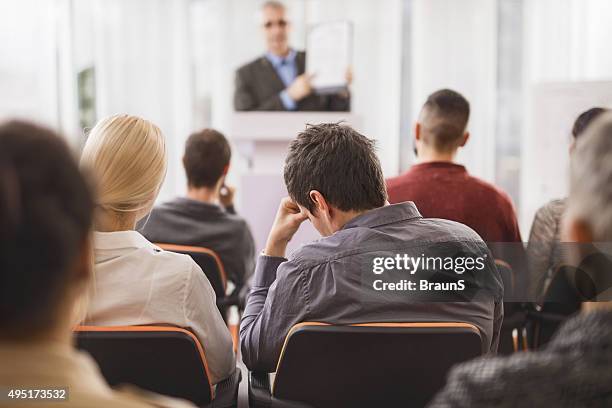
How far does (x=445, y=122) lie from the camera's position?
2180mm

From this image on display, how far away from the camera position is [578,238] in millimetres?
789

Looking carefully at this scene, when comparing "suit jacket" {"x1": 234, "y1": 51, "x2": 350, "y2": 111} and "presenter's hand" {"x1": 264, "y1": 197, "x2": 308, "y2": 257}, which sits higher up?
"suit jacket" {"x1": 234, "y1": 51, "x2": 350, "y2": 111}

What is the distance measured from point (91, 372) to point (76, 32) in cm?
475

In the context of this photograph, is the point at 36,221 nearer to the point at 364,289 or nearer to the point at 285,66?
the point at 364,289

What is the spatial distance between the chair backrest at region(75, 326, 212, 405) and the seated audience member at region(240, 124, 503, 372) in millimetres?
173

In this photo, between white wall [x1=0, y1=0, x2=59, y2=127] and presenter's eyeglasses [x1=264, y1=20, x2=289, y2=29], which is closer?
presenter's eyeglasses [x1=264, y1=20, x2=289, y2=29]

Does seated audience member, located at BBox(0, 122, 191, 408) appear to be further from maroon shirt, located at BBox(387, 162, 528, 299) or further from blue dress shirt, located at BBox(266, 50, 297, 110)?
blue dress shirt, located at BBox(266, 50, 297, 110)

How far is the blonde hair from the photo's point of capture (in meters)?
1.37

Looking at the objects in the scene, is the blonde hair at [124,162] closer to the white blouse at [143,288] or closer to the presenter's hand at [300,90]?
the white blouse at [143,288]

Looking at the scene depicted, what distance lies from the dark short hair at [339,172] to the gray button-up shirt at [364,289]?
7cm

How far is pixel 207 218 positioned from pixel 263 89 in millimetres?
1989

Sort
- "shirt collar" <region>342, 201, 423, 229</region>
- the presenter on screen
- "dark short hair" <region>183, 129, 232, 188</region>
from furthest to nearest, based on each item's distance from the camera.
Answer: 1. the presenter on screen
2. "dark short hair" <region>183, 129, 232, 188</region>
3. "shirt collar" <region>342, 201, 423, 229</region>

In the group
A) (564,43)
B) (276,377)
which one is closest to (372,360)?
(276,377)

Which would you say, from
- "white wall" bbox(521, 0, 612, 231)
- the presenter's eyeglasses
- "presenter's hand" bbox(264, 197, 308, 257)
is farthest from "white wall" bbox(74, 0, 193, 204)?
"presenter's hand" bbox(264, 197, 308, 257)
